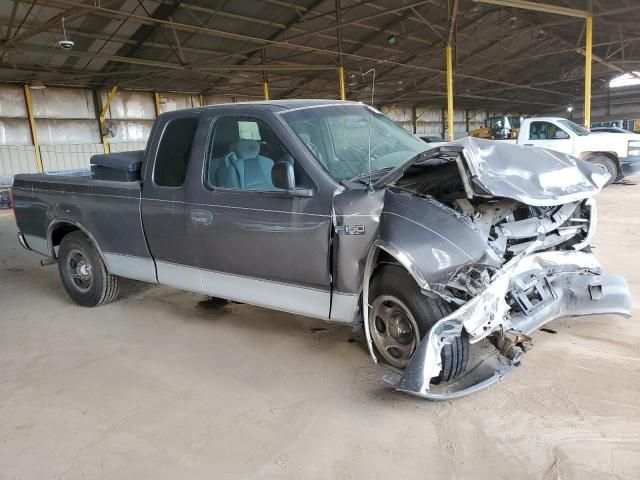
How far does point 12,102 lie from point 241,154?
1770 cm

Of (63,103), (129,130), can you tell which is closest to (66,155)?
(63,103)

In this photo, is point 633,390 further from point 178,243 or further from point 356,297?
point 178,243

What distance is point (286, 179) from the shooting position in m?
3.23

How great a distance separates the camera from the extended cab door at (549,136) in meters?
11.8

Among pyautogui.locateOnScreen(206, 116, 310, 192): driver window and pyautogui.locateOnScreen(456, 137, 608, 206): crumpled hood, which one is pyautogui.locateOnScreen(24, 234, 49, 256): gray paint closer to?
pyautogui.locateOnScreen(206, 116, 310, 192): driver window

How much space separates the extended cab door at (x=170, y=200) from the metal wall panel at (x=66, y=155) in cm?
1565

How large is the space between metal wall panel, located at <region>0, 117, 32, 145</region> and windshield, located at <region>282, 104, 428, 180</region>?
17916mm

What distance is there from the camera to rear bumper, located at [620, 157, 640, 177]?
465 inches

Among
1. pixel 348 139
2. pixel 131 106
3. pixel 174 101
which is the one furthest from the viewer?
pixel 174 101

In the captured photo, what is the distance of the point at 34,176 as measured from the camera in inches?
214

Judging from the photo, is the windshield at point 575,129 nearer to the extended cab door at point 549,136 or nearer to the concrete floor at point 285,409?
the extended cab door at point 549,136

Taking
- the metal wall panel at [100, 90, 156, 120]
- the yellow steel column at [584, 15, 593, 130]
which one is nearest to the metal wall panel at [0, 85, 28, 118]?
the metal wall panel at [100, 90, 156, 120]

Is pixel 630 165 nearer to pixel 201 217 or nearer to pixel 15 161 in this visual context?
pixel 201 217

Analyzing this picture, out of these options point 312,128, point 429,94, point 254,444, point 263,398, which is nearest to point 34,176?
point 312,128
